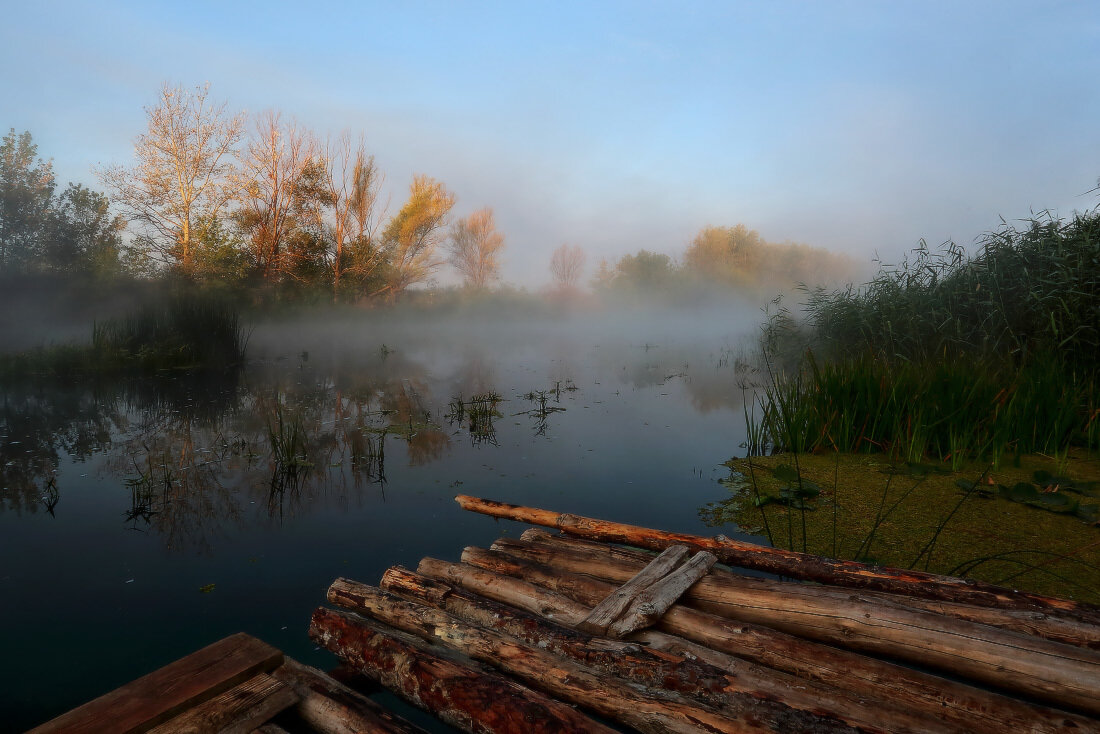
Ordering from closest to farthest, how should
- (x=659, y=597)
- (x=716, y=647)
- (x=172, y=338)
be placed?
(x=716, y=647) < (x=659, y=597) < (x=172, y=338)

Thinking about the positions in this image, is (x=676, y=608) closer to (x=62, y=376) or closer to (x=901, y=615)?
(x=901, y=615)

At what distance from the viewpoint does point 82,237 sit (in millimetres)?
20391

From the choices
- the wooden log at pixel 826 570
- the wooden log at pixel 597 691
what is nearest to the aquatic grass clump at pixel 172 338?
the wooden log at pixel 826 570

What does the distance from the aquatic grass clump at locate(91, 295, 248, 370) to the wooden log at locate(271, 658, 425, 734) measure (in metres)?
12.0

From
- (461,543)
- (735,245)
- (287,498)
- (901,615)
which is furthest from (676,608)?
(735,245)

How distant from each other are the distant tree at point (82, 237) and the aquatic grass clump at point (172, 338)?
8127 mm

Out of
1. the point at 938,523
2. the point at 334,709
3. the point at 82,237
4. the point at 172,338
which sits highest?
the point at 82,237

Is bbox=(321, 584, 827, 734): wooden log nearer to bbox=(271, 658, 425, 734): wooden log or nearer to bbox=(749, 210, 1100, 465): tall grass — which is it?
bbox=(271, 658, 425, 734): wooden log

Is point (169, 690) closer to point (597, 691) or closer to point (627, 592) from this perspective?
point (597, 691)

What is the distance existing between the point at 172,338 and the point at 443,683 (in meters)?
13.3

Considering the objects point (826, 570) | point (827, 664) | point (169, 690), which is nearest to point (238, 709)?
point (169, 690)

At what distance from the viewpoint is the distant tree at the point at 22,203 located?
61.4 ft

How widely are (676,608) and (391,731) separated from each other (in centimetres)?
107

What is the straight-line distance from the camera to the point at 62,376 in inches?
405
